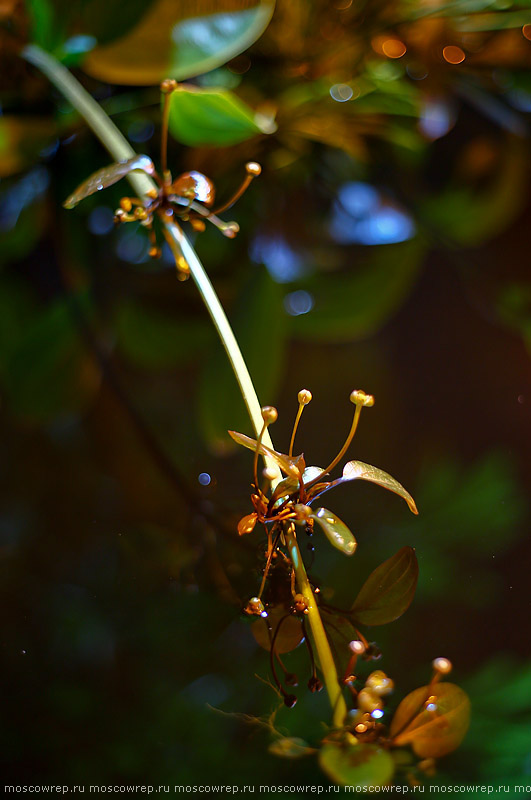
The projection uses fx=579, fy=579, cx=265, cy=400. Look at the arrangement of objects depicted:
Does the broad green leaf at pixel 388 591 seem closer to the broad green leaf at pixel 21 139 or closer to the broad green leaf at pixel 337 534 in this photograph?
the broad green leaf at pixel 337 534

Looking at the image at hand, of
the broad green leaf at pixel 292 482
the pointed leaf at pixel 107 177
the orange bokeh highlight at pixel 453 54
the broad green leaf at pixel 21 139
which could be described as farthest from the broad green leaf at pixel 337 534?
the orange bokeh highlight at pixel 453 54

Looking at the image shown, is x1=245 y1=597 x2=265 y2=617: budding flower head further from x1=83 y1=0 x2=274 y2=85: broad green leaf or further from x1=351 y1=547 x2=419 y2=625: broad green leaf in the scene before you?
x1=83 y1=0 x2=274 y2=85: broad green leaf

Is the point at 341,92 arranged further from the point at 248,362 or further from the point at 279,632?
the point at 279,632

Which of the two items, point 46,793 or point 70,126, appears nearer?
point 46,793

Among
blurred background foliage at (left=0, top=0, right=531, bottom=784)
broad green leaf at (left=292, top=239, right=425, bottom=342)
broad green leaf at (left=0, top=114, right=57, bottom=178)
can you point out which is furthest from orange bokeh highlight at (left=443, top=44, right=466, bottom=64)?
broad green leaf at (left=0, top=114, right=57, bottom=178)

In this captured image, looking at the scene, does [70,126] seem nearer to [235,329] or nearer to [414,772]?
[235,329]

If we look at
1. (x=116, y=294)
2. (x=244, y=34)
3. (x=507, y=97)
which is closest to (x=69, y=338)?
(x=116, y=294)

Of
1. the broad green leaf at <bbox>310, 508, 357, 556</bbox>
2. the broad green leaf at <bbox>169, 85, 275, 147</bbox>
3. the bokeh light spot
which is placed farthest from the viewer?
the bokeh light spot
